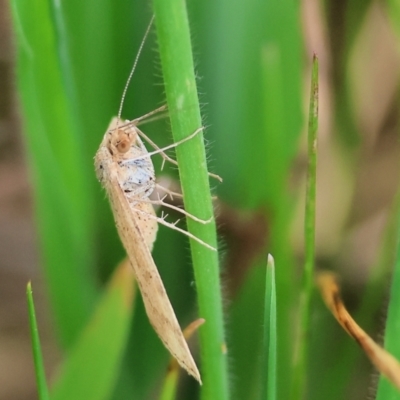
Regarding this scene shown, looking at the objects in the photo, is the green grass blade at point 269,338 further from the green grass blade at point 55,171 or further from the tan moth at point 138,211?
the green grass blade at point 55,171

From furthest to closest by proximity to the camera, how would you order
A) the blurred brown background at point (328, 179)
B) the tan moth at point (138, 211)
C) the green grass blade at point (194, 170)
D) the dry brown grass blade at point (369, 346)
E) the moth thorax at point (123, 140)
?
the blurred brown background at point (328, 179) < the moth thorax at point (123, 140) < the tan moth at point (138, 211) < the dry brown grass blade at point (369, 346) < the green grass blade at point (194, 170)

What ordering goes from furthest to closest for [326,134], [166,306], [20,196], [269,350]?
[20,196]
[326,134]
[166,306]
[269,350]

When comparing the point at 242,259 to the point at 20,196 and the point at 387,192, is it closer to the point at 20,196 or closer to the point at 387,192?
the point at 387,192

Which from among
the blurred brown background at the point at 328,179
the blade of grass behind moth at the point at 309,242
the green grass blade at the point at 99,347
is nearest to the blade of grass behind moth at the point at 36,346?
the green grass blade at the point at 99,347

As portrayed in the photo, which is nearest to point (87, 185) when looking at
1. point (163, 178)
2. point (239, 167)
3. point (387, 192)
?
point (163, 178)

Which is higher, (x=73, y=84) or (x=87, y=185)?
(x=73, y=84)

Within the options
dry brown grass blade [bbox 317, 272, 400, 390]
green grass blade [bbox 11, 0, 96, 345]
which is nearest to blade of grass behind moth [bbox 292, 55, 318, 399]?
dry brown grass blade [bbox 317, 272, 400, 390]
